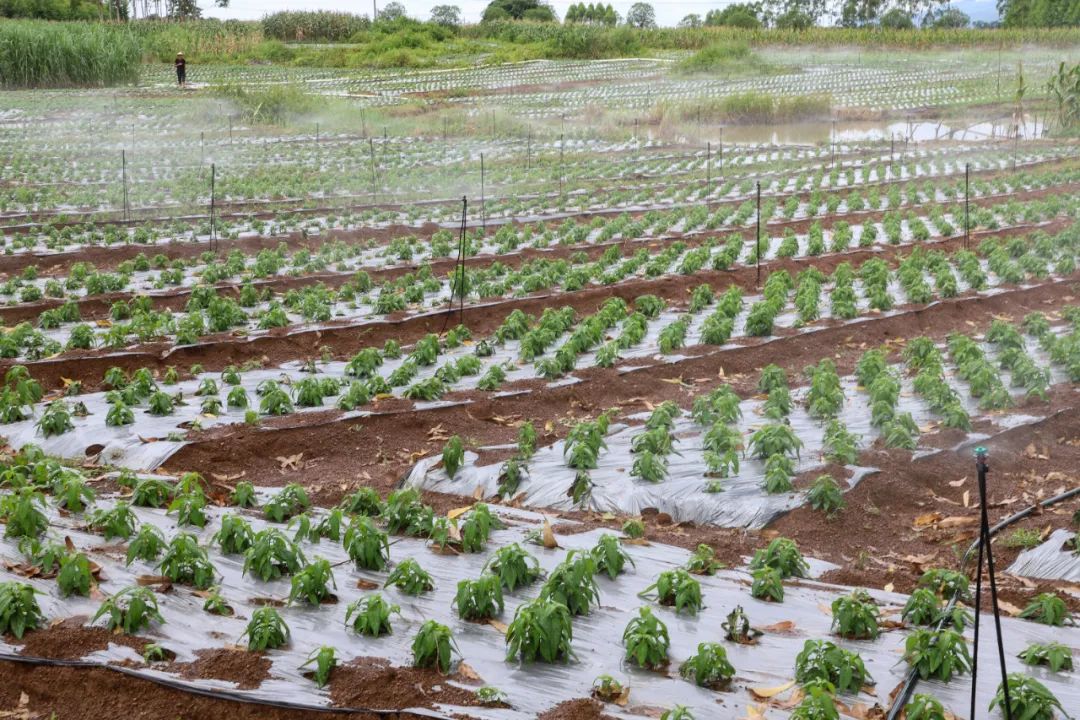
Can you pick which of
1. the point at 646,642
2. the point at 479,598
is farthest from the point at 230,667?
the point at 646,642

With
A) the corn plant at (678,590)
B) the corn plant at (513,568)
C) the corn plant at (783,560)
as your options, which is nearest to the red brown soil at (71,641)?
the corn plant at (513,568)

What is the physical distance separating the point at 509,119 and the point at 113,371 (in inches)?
1114

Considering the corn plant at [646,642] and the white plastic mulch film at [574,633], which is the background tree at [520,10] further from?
the corn plant at [646,642]

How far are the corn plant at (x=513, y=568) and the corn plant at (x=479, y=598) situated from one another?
8.2 inches

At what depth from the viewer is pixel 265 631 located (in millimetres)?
5473

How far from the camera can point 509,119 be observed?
37.3 metres

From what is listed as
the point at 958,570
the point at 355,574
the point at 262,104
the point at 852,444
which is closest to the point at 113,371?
the point at 355,574

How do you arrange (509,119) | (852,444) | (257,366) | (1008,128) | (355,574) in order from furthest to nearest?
(509,119), (1008,128), (257,366), (852,444), (355,574)

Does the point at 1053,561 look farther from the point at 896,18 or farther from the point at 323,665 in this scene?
the point at 896,18

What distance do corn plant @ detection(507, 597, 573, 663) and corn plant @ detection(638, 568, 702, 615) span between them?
0.71 metres

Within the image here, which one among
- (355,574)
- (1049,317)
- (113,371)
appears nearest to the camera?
(355,574)

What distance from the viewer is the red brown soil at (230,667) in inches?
207

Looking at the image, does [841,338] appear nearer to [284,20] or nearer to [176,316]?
[176,316]

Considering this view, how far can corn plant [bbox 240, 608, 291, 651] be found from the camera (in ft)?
18.0
